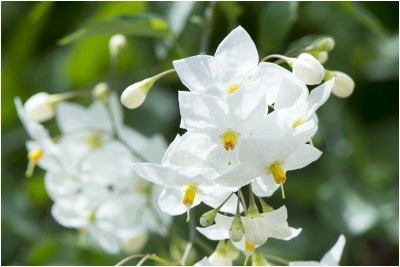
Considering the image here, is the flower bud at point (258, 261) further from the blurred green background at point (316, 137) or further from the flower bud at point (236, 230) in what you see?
the blurred green background at point (316, 137)

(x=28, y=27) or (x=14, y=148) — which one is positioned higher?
(x=28, y=27)

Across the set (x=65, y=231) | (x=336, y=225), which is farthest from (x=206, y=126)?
(x=65, y=231)

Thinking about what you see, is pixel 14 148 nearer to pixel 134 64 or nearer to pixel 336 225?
pixel 134 64

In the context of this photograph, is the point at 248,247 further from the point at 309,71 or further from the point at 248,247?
the point at 309,71

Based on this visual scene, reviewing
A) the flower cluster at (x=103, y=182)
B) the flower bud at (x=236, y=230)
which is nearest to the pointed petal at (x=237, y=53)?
the flower bud at (x=236, y=230)

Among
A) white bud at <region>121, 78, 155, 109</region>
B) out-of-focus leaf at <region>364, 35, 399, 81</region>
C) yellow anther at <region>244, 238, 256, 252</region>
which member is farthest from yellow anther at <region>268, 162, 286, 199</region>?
out-of-focus leaf at <region>364, 35, 399, 81</region>

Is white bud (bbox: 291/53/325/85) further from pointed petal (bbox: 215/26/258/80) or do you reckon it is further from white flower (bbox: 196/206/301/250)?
white flower (bbox: 196/206/301/250)
